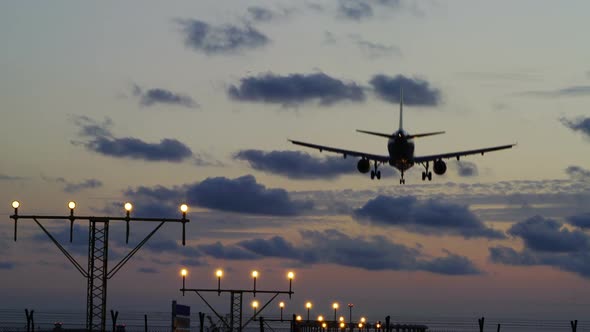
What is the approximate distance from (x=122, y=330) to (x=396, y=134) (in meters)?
34.4

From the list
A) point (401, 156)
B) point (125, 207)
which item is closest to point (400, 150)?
point (401, 156)

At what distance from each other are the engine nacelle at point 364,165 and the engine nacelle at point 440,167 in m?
7.44

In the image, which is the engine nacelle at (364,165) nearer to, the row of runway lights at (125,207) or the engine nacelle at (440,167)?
the engine nacelle at (440,167)

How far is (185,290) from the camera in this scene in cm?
10612

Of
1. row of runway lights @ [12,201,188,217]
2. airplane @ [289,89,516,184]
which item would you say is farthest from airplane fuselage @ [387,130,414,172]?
row of runway lights @ [12,201,188,217]

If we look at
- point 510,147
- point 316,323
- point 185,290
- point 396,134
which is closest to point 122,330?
point 185,290

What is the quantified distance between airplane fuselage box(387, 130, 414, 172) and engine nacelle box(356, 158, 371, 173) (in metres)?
3.62

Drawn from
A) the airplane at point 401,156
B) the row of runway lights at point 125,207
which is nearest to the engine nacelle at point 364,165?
the airplane at point 401,156

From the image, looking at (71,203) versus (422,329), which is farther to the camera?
(422,329)

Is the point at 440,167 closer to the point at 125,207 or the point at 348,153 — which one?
the point at 348,153

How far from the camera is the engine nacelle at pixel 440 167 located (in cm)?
12349

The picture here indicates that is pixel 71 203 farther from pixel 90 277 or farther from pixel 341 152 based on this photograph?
pixel 341 152

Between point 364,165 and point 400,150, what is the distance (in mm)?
5811

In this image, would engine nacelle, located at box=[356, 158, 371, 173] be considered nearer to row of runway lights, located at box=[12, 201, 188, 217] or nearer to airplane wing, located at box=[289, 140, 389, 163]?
airplane wing, located at box=[289, 140, 389, 163]
